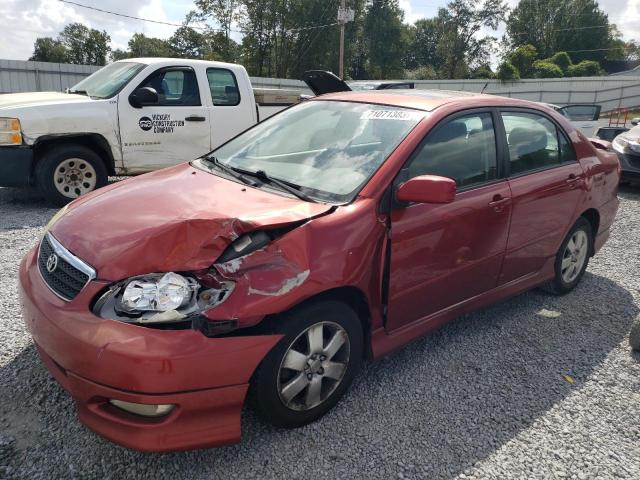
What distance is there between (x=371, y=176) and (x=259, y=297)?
997 mm

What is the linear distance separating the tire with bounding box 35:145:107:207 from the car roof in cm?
387

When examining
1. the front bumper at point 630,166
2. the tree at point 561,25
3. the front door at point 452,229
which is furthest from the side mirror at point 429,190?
the tree at point 561,25

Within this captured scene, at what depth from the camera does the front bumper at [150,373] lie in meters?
2.02

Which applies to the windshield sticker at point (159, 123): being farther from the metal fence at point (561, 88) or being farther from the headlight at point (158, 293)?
the metal fence at point (561, 88)

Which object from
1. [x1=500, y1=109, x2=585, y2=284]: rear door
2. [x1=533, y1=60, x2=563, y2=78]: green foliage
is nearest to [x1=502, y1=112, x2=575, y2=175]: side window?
[x1=500, y1=109, x2=585, y2=284]: rear door

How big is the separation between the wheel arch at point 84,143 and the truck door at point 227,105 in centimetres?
141

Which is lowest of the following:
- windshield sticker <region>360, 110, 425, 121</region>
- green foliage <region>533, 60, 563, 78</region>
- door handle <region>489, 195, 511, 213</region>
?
door handle <region>489, 195, 511, 213</region>

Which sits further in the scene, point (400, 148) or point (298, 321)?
point (400, 148)

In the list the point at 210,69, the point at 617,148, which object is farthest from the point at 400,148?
the point at 617,148

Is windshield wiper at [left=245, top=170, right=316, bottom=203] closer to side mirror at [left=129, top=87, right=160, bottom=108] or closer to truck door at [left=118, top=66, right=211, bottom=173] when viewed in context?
side mirror at [left=129, top=87, right=160, bottom=108]

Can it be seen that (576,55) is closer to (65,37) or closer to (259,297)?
(65,37)

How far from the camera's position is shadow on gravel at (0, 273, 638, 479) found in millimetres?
2314

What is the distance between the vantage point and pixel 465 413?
2.79 m

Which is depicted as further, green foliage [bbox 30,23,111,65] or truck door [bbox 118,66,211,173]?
green foliage [bbox 30,23,111,65]
